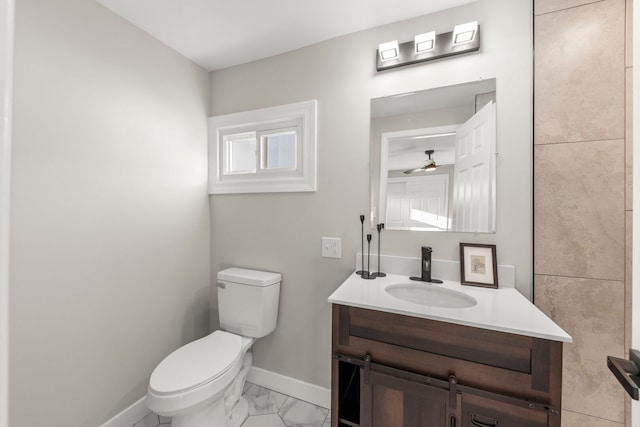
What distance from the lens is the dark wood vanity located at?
0.91m

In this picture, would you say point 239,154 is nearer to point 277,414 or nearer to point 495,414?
point 277,414

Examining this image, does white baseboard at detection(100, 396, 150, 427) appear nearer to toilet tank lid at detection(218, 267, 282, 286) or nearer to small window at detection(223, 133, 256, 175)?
toilet tank lid at detection(218, 267, 282, 286)

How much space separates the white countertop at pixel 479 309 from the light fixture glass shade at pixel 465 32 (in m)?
1.27

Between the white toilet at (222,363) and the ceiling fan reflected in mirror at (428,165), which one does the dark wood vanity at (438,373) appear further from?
the ceiling fan reflected in mirror at (428,165)

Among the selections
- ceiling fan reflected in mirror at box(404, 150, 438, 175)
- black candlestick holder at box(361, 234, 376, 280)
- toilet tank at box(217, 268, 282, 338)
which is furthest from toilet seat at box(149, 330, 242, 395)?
ceiling fan reflected in mirror at box(404, 150, 438, 175)

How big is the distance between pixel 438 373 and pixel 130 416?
1.74 metres

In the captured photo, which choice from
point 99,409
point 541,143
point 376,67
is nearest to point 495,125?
point 541,143

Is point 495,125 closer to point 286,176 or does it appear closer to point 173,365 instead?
point 286,176

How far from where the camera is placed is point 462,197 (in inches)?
55.9

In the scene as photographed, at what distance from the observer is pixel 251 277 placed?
67.4 inches

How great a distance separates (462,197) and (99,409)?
2.26 meters

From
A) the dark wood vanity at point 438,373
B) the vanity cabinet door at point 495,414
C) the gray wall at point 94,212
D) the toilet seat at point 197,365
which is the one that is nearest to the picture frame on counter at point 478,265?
the dark wood vanity at point 438,373

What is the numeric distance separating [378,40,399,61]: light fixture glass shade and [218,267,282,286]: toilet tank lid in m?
1.50

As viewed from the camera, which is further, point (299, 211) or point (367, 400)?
point (299, 211)
